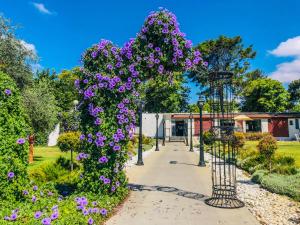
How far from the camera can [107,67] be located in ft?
25.3

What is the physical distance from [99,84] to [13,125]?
2.22 meters

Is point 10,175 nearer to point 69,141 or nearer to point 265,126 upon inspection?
point 69,141

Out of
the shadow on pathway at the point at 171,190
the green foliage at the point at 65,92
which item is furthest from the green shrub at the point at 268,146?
the green foliage at the point at 65,92

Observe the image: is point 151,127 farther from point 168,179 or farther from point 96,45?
point 96,45

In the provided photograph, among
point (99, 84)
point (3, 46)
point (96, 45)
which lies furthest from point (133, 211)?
point (3, 46)

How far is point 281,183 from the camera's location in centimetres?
912

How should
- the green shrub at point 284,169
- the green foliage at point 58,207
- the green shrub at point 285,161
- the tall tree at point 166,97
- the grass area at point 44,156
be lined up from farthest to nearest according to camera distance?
the tall tree at point 166,97
the grass area at point 44,156
the green shrub at point 285,161
the green shrub at point 284,169
the green foliage at point 58,207

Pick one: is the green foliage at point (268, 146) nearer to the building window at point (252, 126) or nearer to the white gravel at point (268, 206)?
the white gravel at point (268, 206)

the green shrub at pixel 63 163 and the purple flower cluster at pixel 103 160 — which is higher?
the purple flower cluster at pixel 103 160

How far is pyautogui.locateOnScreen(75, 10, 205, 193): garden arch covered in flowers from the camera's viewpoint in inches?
294

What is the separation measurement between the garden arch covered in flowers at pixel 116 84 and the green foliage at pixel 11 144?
4.84 ft

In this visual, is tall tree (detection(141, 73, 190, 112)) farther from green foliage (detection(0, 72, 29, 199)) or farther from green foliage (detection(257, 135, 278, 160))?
green foliage (detection(0, 72, 29, 199))

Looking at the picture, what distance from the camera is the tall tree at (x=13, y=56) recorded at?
1619cm

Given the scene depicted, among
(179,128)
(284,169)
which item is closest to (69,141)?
(284,169)
